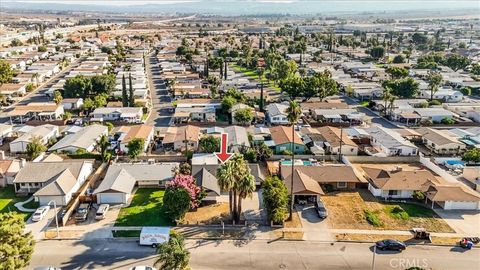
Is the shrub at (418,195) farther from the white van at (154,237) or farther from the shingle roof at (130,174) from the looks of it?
the shingle roof at (130,174)

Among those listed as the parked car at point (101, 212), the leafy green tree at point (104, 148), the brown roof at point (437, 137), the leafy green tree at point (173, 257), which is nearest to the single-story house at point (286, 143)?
the brown roof at point (437, 137)

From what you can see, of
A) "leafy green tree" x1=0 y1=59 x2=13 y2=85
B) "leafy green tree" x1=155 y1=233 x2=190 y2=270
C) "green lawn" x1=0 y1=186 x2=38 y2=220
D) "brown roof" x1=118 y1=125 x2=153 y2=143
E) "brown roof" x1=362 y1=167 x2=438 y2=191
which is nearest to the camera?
"leafy green tree" x1=155 y1=233 x2=190 y2=270

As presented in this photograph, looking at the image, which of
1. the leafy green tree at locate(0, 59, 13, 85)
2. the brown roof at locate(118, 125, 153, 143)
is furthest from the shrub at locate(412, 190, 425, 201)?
the leafy green tree at locate(0, 59, 13, 85)

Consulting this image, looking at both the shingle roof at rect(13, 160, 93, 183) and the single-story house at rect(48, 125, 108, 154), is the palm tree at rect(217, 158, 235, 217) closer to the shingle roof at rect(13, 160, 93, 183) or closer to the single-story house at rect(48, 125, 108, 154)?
the shingle roof at rect(13, 160, 93, 183)

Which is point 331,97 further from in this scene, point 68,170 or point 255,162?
point 68,170

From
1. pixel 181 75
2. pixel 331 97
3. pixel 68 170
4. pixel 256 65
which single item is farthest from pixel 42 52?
pixel 68 170

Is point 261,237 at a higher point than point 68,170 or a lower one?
lower

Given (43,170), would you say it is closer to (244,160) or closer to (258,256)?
(244,160)
